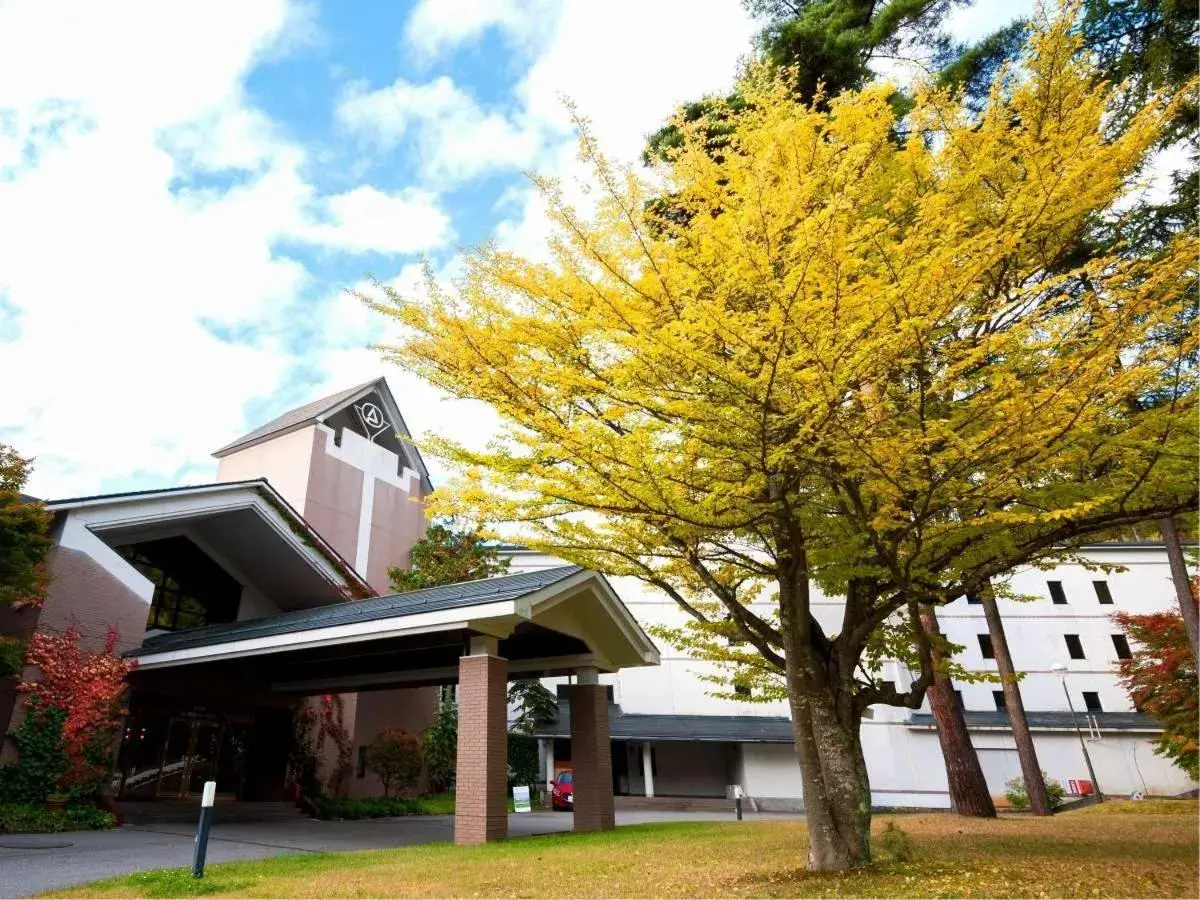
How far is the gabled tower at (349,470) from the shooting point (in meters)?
27.5

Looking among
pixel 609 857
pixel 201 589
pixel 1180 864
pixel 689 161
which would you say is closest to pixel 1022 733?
pixel 1180 864

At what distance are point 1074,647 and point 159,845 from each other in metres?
39.0

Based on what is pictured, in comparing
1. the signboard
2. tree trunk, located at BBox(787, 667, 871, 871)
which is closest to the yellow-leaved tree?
tree trunk, located at BBox(787, 667, 871, 871)

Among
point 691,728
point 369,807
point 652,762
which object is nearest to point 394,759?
point 369,807

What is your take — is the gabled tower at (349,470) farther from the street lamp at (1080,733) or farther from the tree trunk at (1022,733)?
the street lamp at (1080,733)

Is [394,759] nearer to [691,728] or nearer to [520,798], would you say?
[520,798]

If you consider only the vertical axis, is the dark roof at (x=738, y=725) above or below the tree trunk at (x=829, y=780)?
above

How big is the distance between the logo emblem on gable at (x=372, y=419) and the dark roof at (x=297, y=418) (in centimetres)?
76

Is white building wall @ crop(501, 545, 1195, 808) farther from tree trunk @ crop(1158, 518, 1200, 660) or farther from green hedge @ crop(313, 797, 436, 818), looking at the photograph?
tree trunk @ crop(1158, 518, 1200, 660)

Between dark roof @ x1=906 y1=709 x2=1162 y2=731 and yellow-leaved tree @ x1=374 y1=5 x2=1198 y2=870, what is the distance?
28.0 metres

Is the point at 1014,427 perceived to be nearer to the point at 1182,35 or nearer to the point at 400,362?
the point at 400,362

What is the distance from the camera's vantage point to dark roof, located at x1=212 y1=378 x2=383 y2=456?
91.9 ft

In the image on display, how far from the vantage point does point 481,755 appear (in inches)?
432

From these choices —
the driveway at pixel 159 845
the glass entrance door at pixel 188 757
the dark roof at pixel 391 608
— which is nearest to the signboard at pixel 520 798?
the driveway at pixel 159 845
